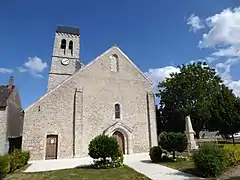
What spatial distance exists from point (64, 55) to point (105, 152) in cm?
2300

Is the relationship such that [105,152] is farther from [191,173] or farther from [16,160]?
[16,160]

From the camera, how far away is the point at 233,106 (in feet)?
79.3

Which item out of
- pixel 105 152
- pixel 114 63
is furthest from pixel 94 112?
pixel 105 152

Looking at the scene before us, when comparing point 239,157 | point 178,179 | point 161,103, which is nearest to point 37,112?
point 178,179

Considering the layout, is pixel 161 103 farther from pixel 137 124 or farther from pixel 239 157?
pixel 239 157

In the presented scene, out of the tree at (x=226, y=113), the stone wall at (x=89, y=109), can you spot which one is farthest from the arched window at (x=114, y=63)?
the tree at (x=226, y=113)

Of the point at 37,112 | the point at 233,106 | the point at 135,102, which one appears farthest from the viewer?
the point at 233,106

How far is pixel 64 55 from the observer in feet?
105

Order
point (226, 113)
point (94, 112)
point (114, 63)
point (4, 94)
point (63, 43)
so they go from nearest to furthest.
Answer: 1. point (94, 112)
2. point (4, 94)
3. point (114, 63)
4. point (226, 113)
5. point (63, 43)

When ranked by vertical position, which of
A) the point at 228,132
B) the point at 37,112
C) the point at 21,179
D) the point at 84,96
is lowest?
the point at 21,179

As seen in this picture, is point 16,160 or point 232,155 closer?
point 232,155

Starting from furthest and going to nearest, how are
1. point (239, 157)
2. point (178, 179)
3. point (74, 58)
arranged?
point (74, 58) < point (239, 157) < point (178, 179)

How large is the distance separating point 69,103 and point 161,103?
22053mm

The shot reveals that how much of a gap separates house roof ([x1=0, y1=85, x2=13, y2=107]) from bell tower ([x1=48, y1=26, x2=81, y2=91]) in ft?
21.3
